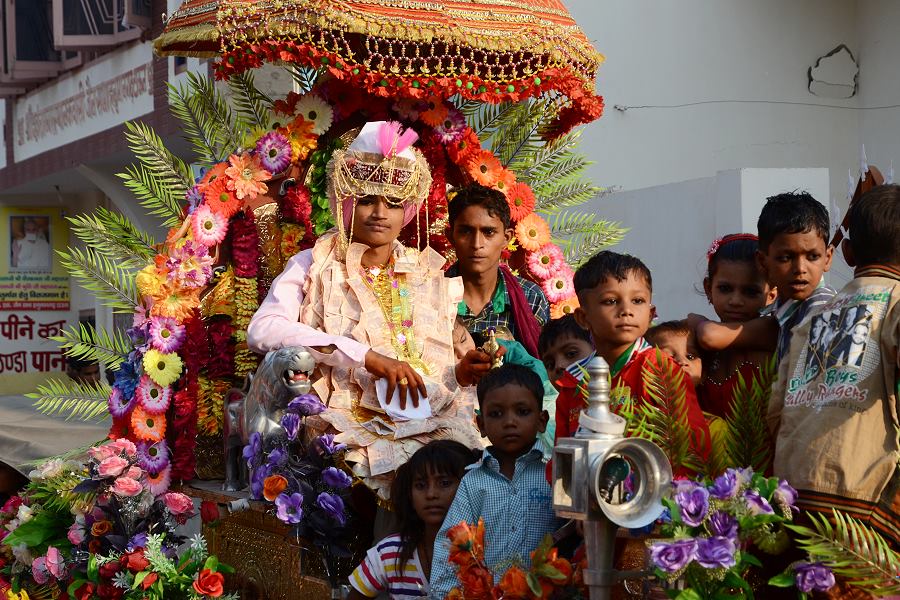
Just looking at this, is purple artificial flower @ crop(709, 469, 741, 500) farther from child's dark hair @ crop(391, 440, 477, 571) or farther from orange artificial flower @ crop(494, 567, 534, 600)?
child's dark hair @ crop(391, 440, 477, 571)

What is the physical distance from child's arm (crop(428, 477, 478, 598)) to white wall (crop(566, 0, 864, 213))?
8.00 m

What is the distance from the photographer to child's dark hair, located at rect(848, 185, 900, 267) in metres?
3.17

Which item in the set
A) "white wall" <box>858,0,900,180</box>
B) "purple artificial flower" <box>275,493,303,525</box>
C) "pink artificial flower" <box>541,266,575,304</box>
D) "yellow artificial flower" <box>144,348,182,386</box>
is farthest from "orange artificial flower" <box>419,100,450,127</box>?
"white wall" <box>858,0,900,180</box>

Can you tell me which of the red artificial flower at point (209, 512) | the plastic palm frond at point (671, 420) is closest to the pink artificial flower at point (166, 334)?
the red artificial flower at point (209, 512)

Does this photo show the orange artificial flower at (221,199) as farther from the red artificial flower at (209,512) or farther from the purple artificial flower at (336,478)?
the purple artificial flower at (336,478)

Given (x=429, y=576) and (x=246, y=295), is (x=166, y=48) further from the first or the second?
(x=429, y=576)

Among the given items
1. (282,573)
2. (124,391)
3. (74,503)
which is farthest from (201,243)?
(282,573)

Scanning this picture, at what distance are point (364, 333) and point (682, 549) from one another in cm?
263

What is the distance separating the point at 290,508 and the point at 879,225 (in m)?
2.39

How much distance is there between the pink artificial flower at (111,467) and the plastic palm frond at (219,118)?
1.94m

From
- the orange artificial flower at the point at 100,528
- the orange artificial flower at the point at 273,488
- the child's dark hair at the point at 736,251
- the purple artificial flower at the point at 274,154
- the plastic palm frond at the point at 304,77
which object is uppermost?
the plastic palm frond at the point at 304,77

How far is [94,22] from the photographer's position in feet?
50.3

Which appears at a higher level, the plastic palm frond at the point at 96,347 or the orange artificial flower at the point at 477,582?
the plastic palm frond at the point at 96,347

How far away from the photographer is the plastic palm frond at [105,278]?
6.57m
